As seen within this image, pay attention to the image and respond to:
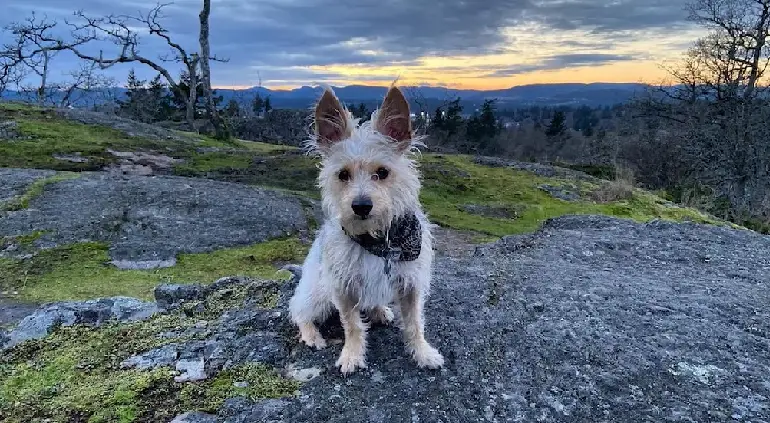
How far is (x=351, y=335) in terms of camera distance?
14.8ft

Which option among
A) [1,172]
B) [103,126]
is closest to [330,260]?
[1,172]

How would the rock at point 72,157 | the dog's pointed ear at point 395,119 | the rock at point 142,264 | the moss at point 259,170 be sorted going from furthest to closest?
the moss at point 259,170 → the rock at point 72,157 → the rock at point 142,264 → the dog's pointed ear at point 395,119

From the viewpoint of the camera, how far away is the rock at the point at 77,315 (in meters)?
5.29

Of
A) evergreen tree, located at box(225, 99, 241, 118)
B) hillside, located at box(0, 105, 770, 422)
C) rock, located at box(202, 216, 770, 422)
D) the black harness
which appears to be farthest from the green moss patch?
evergreen tree, located at box(225, 99, 241, 118)

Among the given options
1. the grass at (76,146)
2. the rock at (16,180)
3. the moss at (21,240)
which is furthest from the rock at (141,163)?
the moss at (21,240)

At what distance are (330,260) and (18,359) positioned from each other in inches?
115

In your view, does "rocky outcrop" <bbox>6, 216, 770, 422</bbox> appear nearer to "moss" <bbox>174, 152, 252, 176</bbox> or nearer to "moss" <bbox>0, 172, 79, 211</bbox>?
"moss" <bbox>0, 172, 79, 211</bbox>

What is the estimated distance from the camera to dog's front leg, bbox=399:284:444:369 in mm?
4438

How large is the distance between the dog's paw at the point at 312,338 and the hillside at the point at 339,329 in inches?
4.8

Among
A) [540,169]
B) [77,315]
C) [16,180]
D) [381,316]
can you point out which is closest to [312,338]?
[381,316]

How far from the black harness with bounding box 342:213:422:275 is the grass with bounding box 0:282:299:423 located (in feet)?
4.02

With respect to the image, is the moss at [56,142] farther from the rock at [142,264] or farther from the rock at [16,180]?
the rock at [142,264]

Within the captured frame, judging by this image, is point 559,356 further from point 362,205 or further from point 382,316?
point 362,205

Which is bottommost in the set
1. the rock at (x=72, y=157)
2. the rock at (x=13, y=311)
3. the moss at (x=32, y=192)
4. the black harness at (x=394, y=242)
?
the rock at (x=13, y=311)
